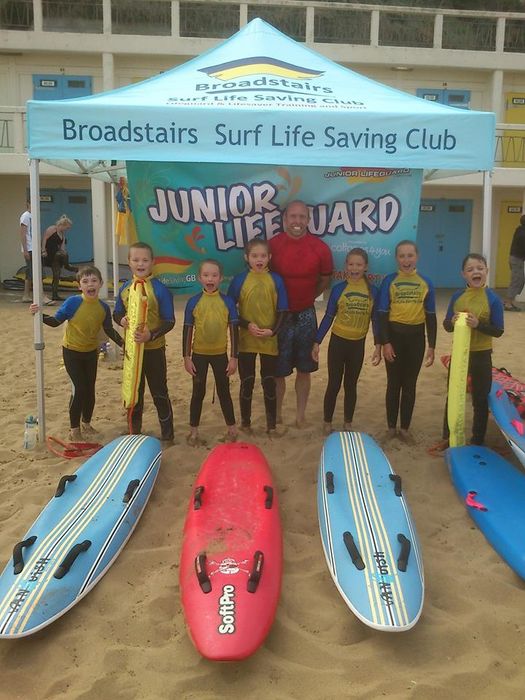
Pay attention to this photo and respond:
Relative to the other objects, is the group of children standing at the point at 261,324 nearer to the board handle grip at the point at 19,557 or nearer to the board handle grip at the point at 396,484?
the board handle grip at the point at 396,484

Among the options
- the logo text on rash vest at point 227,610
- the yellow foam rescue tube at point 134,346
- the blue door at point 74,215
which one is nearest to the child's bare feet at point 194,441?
the yellow foam rescue tube at point 134,346

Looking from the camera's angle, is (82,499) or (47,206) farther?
(47,206)

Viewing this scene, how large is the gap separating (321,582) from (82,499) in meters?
1.59

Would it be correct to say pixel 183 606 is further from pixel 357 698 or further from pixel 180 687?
pixel 357 698

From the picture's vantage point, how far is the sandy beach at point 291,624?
2430 millimetres

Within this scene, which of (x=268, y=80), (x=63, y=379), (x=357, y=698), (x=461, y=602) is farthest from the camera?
(x=63, y=379)

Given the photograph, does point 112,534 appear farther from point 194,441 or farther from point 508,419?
point 508,419

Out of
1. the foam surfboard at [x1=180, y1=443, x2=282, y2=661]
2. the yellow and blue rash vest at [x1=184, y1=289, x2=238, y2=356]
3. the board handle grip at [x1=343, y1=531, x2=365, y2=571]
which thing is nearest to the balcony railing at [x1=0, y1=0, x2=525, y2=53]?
the yellow and blue rash vest at [x1=184, y1=289, x2=238, y2=356]

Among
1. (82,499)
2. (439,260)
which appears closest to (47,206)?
(439,260)

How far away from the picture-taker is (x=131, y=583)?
122 inches

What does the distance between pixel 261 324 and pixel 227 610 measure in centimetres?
255

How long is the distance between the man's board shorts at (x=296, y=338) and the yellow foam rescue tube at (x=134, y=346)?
3.86 ft

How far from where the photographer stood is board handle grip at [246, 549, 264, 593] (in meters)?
2.76

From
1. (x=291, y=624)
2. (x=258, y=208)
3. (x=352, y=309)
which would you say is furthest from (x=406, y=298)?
(x=291, y=624)
